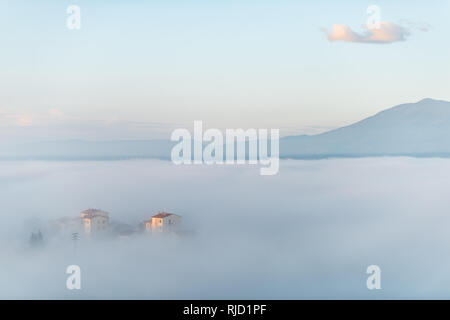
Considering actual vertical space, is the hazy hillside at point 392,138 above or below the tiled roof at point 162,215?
above

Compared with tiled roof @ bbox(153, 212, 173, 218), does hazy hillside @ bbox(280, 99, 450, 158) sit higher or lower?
higher

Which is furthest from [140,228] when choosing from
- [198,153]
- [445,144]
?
[445,144]
